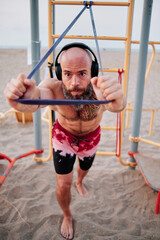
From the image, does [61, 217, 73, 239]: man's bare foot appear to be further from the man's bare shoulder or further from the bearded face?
the man's bare shoulder

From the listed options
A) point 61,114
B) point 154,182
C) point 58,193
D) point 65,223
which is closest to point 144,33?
point 61,114

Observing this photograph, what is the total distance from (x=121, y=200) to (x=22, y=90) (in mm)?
1909

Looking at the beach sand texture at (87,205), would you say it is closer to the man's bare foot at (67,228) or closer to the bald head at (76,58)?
the man's bare foot at (67,228)

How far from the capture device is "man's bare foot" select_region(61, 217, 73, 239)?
187 cm

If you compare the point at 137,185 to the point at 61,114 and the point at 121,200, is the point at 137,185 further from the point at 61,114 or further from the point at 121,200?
the point at 61,114

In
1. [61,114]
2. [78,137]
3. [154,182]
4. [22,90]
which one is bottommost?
[154,182]

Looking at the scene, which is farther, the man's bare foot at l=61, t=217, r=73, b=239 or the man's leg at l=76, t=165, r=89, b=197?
the man's leg at l=76, t=165, r=89, b=197

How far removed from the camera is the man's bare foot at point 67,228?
1.87m

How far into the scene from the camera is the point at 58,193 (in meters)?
1.87

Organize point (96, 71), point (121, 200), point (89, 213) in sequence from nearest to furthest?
1. point (96, 71)
2. point (89, 213)
3. point (121, 200)

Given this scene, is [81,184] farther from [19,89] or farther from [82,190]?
[19,89]

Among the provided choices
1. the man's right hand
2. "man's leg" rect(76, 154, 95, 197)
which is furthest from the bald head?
"man's leg" rect(76, 154, 95, 197)

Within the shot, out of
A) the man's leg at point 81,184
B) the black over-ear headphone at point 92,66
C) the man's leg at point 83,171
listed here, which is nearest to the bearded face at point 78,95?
the black over-ear headphone at point 92,66

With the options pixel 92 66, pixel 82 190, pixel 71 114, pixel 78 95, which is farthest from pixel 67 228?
pixel 92 66
